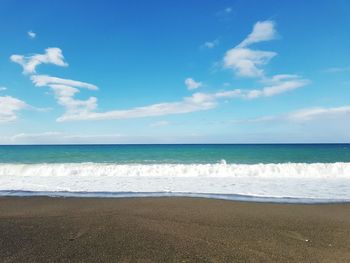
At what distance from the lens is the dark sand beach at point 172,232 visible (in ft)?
14.4

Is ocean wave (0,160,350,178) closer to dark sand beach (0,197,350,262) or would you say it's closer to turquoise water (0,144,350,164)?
dark sand beach (0,197,350,262)

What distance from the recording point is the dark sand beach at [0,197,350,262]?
4.40 m

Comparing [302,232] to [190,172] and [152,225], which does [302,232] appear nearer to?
[152,225]

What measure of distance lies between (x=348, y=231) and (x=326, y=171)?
1378 cm

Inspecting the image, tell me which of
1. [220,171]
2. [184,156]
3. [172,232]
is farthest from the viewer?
[184,156]

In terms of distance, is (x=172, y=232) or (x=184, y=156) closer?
(x=172, y=232)

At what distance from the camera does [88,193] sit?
33.8 feet

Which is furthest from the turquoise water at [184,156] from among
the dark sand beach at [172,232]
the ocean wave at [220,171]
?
the dark sand beach at [172,232]

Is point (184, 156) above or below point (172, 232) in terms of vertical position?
above

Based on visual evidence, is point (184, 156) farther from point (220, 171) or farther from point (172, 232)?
point (172, 232)

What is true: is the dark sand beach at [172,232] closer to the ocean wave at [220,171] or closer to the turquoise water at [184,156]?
the ocean wave at [220,171]

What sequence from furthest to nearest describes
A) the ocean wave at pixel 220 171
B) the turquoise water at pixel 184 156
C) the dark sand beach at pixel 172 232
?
1. the turquoise water at pixel 184 156
2. the ocean wave at pixel 220 171
3. the dark sand beach at pixel 172 232

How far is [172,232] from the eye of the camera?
217 inches

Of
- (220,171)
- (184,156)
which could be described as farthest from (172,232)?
(184,156)
